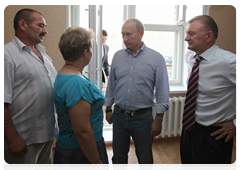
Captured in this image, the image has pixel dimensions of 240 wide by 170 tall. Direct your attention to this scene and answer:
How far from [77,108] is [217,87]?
95cm

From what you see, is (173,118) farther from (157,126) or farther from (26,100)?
(26,100)

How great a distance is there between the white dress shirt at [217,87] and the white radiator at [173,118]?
138 cm

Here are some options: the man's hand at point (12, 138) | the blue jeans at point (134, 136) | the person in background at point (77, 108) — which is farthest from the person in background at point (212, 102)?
the man's hand at point (12, 138)

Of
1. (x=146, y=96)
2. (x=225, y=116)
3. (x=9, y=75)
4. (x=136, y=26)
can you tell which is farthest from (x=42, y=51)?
(x=225, y=116)

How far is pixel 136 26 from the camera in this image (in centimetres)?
159

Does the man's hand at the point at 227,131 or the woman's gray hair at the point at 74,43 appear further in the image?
the man's hand at the point at 227,131

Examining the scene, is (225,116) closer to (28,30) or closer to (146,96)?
(146,96)

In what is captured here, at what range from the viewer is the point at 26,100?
1.17m

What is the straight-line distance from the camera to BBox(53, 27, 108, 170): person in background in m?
0.89

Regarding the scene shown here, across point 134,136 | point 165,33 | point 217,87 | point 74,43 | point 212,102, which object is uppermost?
point 165,33

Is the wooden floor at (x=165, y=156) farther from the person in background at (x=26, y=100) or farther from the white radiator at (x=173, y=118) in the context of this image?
the person in background at (x=26, y=100)

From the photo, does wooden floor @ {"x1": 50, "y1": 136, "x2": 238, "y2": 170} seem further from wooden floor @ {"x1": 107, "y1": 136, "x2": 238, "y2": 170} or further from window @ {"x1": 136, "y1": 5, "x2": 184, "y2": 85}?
window @ {"x1": 136, "y1": 5, "x2": 184, "y2": 85}

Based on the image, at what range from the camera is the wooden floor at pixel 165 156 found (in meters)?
2.20

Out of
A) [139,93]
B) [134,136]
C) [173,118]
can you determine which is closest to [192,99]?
[139,93]
